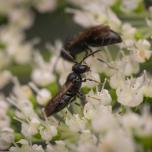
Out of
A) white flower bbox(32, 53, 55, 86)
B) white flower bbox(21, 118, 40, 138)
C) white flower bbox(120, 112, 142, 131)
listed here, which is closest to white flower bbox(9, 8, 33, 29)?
white flower bbox(32, 53, 55, 86)

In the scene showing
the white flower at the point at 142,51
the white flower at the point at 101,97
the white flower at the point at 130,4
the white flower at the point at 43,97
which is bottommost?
the white flower at the point at 43,97

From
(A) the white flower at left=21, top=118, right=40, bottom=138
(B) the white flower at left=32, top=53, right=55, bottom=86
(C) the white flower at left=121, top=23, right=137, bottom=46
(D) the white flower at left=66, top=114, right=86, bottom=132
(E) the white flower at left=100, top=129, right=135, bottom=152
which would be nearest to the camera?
(E) the white flower at left=100, top=129, right=135, bottom=152

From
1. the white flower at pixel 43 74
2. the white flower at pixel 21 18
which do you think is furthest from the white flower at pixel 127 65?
the white flower at pixel 21 18

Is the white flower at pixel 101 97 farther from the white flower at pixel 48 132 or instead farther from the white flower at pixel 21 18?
the white flower at pixel 21 18

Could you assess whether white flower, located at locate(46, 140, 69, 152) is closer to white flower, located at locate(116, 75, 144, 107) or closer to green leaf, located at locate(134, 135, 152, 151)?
white flower, located at locate(116, 75, 144, 107)

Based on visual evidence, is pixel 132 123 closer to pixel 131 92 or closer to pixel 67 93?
pixel 131 92

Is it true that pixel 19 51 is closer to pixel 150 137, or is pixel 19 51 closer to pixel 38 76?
pixel 38 76

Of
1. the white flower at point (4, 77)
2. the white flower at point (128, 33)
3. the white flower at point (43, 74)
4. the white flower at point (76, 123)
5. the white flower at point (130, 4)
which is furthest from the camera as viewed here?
the white flower at point (4, 77)

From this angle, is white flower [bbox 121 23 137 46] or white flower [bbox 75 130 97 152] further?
white flower [bbox 121 23 137 46]
